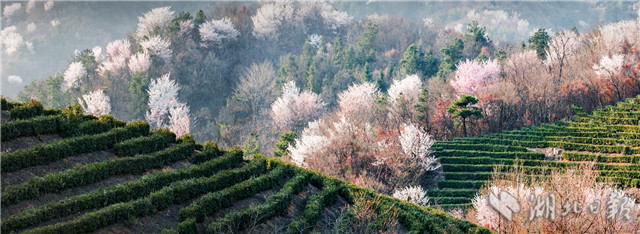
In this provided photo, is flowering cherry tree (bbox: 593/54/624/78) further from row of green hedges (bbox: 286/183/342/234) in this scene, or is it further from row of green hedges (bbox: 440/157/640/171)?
row of green hedges (bbox: 286/183/342/234)

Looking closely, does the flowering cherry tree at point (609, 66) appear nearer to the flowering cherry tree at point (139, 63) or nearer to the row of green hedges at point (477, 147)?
the row of green hedges at point (477, 147)

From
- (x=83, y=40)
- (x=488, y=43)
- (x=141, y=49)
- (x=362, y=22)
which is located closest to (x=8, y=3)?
(x=83, y=40)

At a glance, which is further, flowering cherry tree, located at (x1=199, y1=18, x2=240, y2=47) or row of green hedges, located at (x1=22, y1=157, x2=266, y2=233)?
flowering cherry tree, located at (x1=199, y1=18, x2=240, y2=47)

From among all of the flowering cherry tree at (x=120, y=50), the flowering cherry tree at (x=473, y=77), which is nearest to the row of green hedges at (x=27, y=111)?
the flowering cherry tree at (x=473, y=77)

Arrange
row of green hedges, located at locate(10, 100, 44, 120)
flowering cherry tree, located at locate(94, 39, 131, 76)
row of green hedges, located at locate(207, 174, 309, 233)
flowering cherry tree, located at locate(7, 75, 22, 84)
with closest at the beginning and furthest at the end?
row of green hedges, located at locate(207, 174, 309, 233)
row of green hedges, located at locate(10, 100, 44, 120)
flowering cherry tree, located at locate(94, 39, 131, 76)
flowering cherry tree, located at locate(7, 75, 22, 84)

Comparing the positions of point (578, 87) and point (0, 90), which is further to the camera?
point (0, 90)

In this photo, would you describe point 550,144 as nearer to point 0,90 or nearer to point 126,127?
point 126,127

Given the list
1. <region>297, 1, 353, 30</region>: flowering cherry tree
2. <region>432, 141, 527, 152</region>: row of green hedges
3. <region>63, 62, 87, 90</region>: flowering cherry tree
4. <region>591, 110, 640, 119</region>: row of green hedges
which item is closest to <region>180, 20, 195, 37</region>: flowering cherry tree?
<region>63, 62, 87, 90</region>: flowering cherry tree
